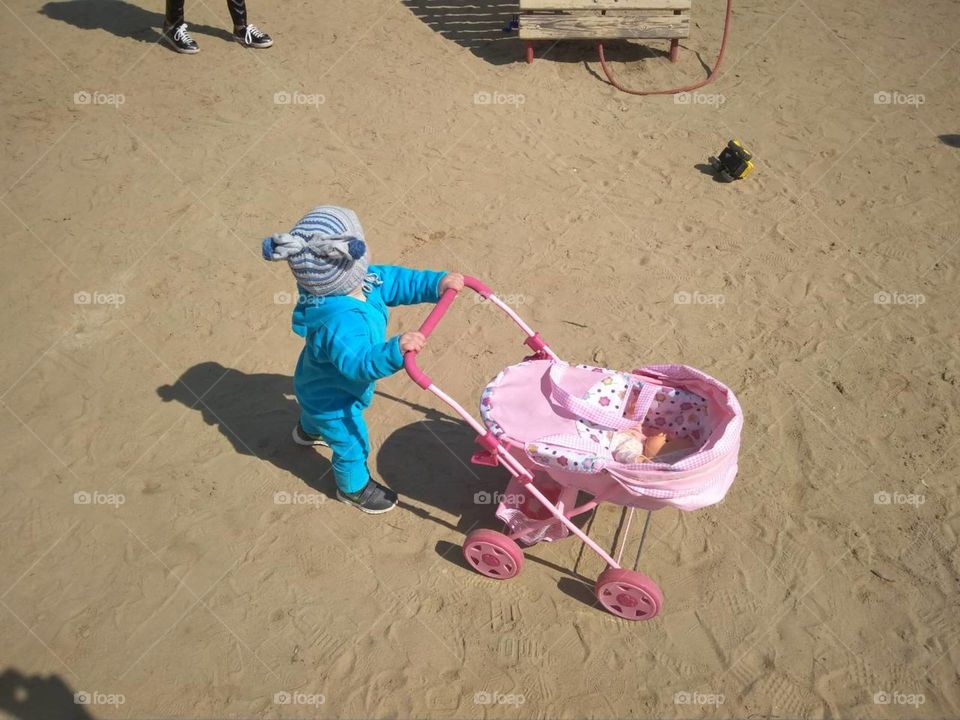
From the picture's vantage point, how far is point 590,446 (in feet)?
11.5

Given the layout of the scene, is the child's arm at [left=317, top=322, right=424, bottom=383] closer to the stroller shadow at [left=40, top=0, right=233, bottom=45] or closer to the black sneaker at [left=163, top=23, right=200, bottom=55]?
the black sneaker at [left=163, top=23, right=200, bottom=55]

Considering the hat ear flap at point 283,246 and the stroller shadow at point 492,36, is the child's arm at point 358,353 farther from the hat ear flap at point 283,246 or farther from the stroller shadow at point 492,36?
the stroller shadow at point 492,36

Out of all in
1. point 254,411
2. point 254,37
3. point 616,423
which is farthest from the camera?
point 254,37

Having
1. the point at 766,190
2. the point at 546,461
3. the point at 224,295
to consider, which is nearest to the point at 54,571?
the point at 224,295

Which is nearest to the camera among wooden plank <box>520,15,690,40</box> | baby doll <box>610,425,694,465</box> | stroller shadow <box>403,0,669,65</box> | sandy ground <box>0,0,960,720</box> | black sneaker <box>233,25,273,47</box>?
baby doll <box>610,425,694,465</box>

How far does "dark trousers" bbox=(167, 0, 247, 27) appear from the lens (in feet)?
26.6

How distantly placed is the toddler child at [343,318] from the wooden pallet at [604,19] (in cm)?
507

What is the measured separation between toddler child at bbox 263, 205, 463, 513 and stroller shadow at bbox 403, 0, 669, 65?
5.29m

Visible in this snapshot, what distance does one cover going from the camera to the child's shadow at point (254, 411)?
4.75 m

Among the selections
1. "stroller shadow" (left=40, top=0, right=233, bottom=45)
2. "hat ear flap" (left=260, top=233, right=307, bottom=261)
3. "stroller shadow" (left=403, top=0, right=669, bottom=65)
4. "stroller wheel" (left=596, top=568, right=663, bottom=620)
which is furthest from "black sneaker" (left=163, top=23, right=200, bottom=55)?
"stroller wheel" (left=596, top=568, right=663, bottom=620)

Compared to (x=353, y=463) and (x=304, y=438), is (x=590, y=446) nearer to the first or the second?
Answer: (x=353, y=463)

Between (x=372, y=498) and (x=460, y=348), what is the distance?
141cm

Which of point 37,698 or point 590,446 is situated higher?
point 590,446

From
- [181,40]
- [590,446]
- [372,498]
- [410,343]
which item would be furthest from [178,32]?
[590,446]
